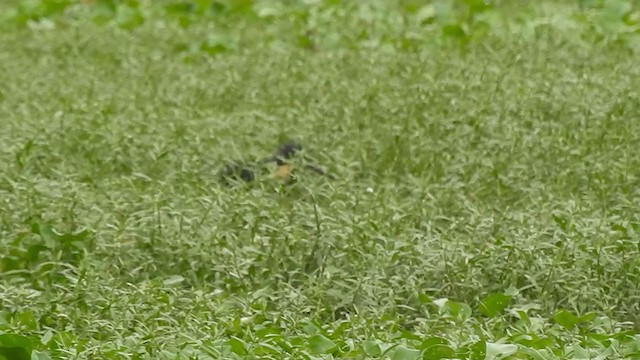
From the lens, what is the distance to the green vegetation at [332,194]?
13.7 feet

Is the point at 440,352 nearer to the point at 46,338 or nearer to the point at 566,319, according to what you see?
the point at 566,319

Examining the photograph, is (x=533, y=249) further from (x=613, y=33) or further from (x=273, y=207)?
(x=613, y=33)

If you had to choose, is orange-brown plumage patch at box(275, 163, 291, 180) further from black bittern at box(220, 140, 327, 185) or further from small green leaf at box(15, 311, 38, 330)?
small green leaf at box(15, 311, 38, 330)

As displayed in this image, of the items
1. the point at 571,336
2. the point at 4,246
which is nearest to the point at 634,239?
the point at 571,336

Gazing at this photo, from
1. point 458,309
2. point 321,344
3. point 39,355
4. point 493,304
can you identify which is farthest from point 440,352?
point 39,355

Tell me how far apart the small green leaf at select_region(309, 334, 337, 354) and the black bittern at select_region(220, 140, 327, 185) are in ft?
5.53

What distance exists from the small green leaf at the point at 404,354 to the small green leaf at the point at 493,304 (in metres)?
0.67

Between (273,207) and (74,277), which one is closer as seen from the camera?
(74,277)

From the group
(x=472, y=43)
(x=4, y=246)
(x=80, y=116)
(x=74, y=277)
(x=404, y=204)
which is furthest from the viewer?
(x=472, y=43)

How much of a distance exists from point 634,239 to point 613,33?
3174 mm

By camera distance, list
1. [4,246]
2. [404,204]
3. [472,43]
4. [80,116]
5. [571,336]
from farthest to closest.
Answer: [472,43] < [80,116] < [404,204] < [4,246] < [571,336]

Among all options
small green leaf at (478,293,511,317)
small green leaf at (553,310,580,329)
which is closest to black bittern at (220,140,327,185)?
small green leaf at (478,293,511,317)

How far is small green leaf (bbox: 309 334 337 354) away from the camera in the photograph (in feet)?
12.7

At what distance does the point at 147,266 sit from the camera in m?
4.82
